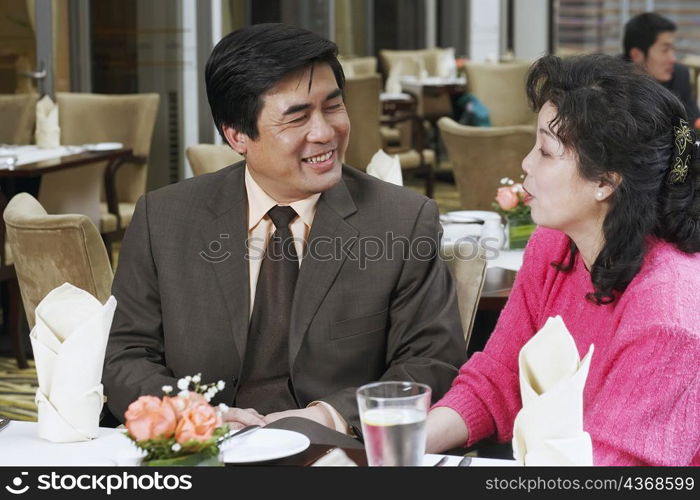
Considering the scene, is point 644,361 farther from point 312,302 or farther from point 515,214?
point 515,214

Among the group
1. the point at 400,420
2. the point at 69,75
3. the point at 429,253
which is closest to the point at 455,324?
the point at 429,253

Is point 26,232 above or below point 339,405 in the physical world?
above

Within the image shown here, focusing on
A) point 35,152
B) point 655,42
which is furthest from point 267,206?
point 655,42

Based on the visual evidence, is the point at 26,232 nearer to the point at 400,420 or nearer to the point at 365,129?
the point at 400,420

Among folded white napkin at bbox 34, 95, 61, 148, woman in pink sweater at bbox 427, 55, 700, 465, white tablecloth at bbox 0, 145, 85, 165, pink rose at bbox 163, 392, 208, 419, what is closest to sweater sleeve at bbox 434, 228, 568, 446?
woman in pink sweater at bbox 427, 55, 700, 465

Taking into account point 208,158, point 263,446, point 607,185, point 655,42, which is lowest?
point 263,446

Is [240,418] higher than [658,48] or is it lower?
lower

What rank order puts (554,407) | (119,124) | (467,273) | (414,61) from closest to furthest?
(554,407) → (467,273) → (119,124) → (414,61)

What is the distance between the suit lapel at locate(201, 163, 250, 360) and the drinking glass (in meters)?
0.88

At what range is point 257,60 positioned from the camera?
2.11m

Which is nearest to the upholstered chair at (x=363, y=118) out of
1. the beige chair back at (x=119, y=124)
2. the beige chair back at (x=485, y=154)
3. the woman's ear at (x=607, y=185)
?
the beige chair back at (x=119, y=124)

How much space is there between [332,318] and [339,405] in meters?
0.19

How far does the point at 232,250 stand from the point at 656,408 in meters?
0.97

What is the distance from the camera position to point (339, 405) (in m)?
2.06
